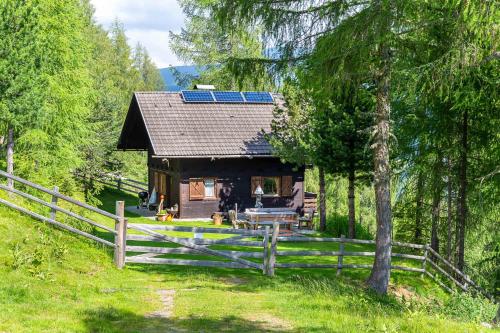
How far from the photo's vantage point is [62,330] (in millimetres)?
8516

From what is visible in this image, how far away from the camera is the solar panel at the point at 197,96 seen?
31.5m

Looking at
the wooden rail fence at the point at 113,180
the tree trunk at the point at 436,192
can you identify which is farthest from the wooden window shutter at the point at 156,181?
the tree trunk at the point at 436,192

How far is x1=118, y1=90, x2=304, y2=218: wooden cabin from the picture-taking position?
2894 cm

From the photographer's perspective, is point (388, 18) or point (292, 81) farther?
point (292, 81)

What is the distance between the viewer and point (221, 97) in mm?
32375

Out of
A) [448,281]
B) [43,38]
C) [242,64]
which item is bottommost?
[448,281]

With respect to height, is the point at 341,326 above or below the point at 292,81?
below

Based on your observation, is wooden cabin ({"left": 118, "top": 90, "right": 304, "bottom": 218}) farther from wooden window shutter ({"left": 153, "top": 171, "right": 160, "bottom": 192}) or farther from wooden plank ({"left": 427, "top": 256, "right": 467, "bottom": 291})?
wooden plank ({"left": 427, "top": 256, "right": 467, "bottom": 291})

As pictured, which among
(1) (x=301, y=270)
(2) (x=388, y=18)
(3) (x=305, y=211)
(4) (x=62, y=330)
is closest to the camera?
(4) (x=62, y=330)

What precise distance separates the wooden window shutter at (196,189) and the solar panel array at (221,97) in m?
4.58

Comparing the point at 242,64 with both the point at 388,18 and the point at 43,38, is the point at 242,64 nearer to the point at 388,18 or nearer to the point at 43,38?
the point at 388,18

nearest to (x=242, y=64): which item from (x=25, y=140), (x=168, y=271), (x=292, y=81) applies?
(x=292, y=81)

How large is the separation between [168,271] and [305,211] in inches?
699

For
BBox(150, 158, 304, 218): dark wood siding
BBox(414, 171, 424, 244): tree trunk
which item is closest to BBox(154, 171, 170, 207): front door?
BBox(150, 158, 304, 218): dark wood siding
